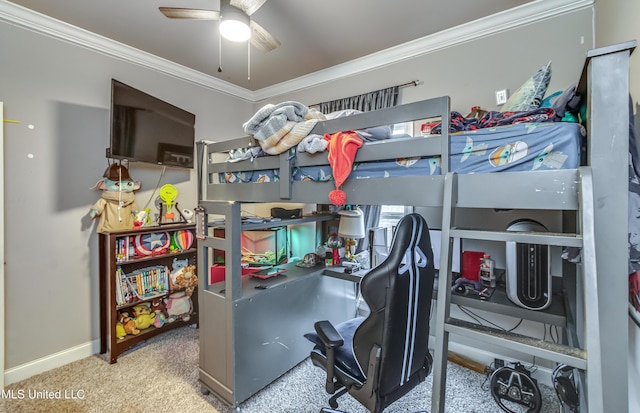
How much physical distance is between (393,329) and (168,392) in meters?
1.80

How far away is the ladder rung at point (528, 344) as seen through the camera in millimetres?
859

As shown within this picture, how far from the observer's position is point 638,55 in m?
1.22

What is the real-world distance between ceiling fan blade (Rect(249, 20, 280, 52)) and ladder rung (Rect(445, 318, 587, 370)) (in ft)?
6.95

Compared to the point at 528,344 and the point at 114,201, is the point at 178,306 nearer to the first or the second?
the point at 114,201

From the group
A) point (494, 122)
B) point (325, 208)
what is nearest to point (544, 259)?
point (494, 122)

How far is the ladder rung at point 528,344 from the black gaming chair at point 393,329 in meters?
0.26

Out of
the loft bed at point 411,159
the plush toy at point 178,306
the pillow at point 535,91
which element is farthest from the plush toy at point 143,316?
the pillow at point 535,91

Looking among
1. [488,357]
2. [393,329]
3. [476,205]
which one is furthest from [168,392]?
[488,357]

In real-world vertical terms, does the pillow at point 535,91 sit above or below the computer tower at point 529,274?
above

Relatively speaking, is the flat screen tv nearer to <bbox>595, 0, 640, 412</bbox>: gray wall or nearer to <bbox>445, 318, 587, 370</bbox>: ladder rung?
<bbox>445, 318, 587, 370</bbox>: ladder rung

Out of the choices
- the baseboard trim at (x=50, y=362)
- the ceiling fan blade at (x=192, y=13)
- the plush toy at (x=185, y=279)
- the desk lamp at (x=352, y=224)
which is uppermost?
the ceiling fan blade at (x=192, y=13)

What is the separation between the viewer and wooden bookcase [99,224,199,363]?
2416mm

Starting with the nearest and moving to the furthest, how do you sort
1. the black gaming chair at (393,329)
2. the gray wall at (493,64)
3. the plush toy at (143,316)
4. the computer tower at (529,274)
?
1. the black gaming chair at (393,329)
2. the computer tower at (529,274)
3. the gray wall at (493,64)
4. the plush toy at (143,316)

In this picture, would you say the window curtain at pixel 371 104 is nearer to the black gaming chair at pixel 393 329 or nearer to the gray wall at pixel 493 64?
the gray wall at pixel 493 64
